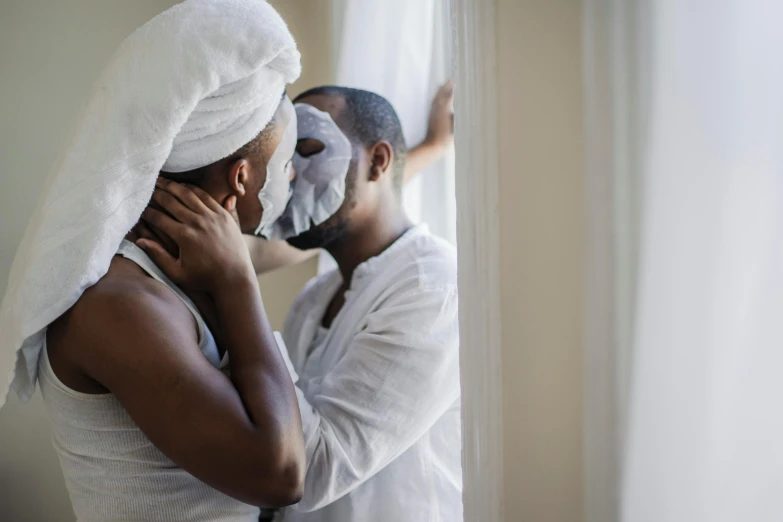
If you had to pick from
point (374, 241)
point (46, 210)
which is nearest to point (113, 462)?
point (46, 210)

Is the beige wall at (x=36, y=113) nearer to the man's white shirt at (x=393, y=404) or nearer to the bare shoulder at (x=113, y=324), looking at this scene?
the man's white shirt at (x=393, y=404)

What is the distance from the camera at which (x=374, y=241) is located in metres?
1.15

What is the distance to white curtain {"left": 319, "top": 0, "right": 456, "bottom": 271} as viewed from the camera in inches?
41.0

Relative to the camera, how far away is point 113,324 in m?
0.72

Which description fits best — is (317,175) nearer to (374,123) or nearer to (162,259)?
(374,123)

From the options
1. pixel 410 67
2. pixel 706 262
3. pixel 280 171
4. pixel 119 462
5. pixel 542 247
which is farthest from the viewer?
pixel 410 67

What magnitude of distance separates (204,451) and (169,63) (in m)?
0.39

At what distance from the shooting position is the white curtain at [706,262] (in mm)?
505

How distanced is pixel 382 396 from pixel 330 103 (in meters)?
0.48

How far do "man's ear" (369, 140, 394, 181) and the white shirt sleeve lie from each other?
9.6 inches

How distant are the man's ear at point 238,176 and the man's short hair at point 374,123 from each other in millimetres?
298

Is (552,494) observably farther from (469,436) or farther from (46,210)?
(46,210)

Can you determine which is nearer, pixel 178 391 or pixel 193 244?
pixel 178 391

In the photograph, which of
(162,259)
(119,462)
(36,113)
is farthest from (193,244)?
(36,113)
